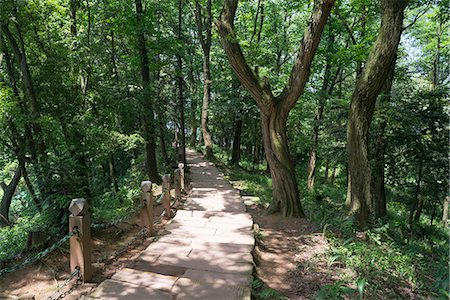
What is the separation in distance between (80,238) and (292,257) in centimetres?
323

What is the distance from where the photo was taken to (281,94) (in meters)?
6.89

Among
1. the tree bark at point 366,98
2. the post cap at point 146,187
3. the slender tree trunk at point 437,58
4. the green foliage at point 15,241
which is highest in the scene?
the slender tree trunk at point 437,58

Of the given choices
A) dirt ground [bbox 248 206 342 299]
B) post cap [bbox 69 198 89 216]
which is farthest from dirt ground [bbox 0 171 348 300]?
post cap [bbox 69 198 89 216]

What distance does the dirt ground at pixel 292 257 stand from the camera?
3963 millimetres

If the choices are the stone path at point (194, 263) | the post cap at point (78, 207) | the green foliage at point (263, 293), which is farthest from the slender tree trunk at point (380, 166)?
the post cap at point (78, 207)

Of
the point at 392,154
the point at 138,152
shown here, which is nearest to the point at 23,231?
the point at 392,154

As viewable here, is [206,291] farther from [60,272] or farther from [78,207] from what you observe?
[60,272]

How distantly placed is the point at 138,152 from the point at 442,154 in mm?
16970

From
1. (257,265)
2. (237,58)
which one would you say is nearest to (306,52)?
(237,58)

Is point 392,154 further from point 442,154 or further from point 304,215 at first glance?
point 304,215

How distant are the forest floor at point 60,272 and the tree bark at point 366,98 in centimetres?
423

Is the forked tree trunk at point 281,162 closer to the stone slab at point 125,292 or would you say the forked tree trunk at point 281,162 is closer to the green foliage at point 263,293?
the green foliage at point 263,293

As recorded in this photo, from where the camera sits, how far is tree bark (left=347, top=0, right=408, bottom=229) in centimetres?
551

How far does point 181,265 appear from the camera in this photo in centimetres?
429
